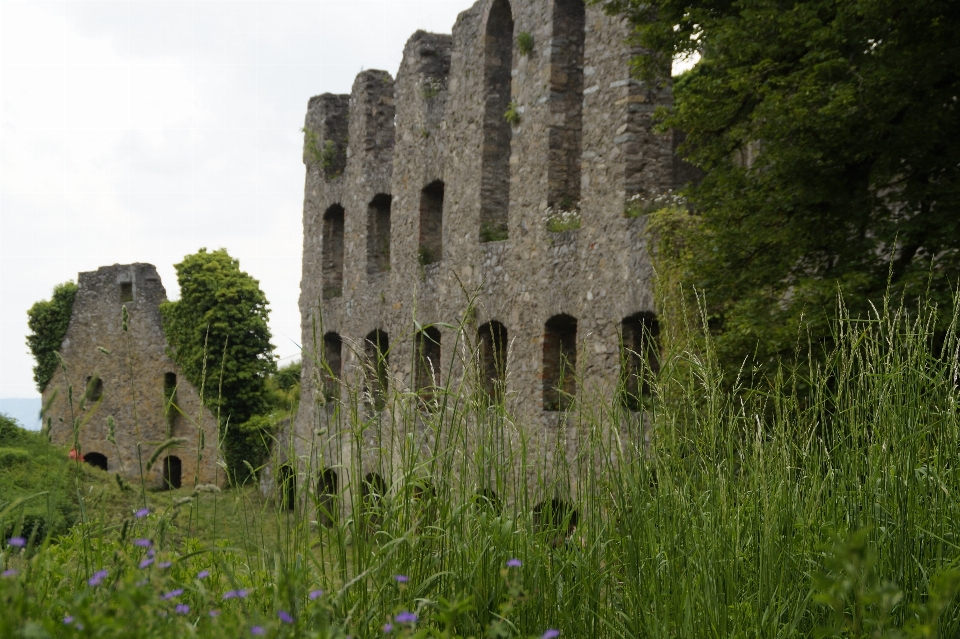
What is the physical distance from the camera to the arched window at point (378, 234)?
1505cm

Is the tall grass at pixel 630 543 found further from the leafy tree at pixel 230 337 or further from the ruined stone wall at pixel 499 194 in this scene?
the leafy tree at pixel 230 337

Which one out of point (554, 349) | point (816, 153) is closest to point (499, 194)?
point (554, 349)

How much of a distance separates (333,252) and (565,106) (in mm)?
6632

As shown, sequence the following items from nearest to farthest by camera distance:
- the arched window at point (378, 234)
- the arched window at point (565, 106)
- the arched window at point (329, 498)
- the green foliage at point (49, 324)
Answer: the arched window at point (329, 498), the arched window at point (565, 106), the arched window at point (378, 234), the green foliage at point (49, 324)

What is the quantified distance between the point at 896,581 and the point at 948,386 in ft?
2.75

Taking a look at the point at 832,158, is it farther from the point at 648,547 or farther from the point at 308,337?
the point at 308,337

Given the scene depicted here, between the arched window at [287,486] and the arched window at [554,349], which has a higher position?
the arched window at [554,349]


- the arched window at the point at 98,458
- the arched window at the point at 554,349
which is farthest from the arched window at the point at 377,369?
the arched window at the point at 98,458

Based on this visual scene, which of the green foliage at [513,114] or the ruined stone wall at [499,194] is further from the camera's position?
the green foliage at [513,114]

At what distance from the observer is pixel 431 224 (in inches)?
536

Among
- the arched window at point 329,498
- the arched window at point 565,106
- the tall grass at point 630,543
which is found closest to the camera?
the tall grass at point 630,543

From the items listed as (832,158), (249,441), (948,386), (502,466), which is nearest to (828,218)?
(832,158)

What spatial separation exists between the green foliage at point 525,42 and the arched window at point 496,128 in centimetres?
92

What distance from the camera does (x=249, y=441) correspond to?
1878 centimetres
